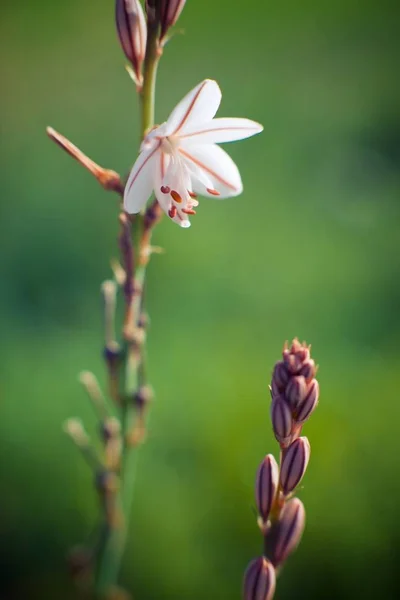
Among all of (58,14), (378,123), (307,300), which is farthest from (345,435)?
(58,14)

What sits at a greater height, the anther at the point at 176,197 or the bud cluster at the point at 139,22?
the bud cluster at the point at 139,22

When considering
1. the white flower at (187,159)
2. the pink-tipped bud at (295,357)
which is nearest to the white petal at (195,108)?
the white flower at (187,159)

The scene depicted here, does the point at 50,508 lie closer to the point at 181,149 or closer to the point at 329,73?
the point at 181,149

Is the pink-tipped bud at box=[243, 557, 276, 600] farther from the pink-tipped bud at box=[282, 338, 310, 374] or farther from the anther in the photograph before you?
the anther

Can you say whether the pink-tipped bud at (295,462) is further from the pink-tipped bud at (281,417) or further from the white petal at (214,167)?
the white petal at (214,167)

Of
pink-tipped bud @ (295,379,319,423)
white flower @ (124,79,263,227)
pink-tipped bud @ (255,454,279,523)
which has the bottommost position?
pink-tipped bud @ (255,454,279,523)

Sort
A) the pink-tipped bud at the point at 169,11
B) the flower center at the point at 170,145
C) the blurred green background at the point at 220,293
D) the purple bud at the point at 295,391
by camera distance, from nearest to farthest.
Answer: the purple bud at the point at 295,391 < the pink-tipped bud at the point at 169,11 < the flower center at the point at 170,145 < the blurred green background at the point at 220,293

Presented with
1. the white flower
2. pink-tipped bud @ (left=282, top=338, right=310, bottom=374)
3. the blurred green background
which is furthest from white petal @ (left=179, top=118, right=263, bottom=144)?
the blurred green background
